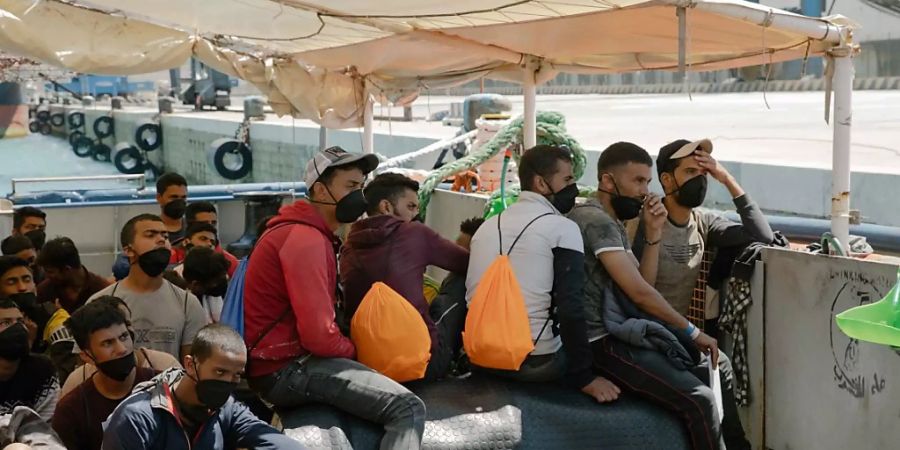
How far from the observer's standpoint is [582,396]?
4.88 m

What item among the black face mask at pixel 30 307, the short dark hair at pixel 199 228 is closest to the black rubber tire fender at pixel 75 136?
the short dark hair at pixel 199 228

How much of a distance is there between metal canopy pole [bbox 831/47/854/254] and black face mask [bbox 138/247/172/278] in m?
3.30

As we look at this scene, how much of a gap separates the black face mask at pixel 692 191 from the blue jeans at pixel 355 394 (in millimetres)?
1775

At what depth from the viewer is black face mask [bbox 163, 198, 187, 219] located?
271 inches

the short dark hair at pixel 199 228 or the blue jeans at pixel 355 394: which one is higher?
the short dark hair at pixel 199 228

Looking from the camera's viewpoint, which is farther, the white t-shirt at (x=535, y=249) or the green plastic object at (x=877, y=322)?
the white t-shirt at (x=535, y=249)

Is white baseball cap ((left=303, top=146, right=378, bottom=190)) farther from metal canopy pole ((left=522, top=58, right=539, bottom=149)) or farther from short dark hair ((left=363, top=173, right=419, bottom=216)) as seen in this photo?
metal canopy pole ((left=522, top=58, right=539, bottom=149))

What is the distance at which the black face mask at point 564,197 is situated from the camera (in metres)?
4.91

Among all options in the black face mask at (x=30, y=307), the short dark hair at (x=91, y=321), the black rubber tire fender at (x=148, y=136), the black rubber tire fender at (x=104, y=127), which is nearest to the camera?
the short dark hair at (x=91, y=321)

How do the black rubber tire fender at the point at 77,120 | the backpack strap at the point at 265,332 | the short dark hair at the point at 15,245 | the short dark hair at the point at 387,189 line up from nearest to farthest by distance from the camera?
the backpack strap at the point at 265,332, the short dark hair at the point at 387,189, the short dark hair at the point at 15,245, the black rubber tire fender at the point at 77,120

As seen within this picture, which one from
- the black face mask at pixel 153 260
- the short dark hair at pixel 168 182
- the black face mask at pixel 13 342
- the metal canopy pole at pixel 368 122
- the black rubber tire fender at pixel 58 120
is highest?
the black rubber tire fender at pixel 58 120

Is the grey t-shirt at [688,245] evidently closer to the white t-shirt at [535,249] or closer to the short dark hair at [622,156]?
the short dark hair at [622,156]

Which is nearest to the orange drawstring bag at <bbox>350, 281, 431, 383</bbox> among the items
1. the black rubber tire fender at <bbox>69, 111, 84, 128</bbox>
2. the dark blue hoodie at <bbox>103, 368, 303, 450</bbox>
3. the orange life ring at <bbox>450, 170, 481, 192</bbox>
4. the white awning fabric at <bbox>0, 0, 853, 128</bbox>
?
the dark blue hoodie at <bbox>103, 368, 303, 450</bbox>

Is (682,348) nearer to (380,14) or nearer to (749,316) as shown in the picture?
(749,316)
